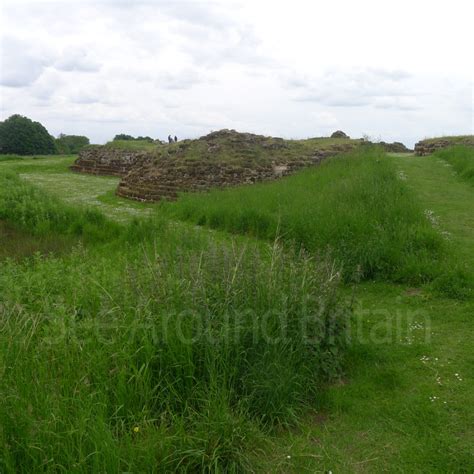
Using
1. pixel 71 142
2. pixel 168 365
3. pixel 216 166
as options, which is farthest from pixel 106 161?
pixel 71 142

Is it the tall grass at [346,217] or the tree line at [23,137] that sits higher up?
the tree line at [23,137]

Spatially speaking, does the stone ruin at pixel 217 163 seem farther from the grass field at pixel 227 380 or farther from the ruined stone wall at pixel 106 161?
the grass field at pixel 227 380

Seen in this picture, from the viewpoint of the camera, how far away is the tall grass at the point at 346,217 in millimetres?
6102

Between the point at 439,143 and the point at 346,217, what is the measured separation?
11583mm

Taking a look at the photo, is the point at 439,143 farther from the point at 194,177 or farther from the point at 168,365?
the point at 168,365

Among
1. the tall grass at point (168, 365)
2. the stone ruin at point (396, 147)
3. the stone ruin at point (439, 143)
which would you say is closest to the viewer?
the tall grass at point (168, 365)

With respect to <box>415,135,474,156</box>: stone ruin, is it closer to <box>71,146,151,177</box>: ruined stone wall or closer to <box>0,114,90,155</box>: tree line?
<box>71,146,151,177</box>: ruined stone wall

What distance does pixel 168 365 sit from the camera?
3.38 metres

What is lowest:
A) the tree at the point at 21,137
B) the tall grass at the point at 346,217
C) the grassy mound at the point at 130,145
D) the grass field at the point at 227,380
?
the grass field at the point at 227,380

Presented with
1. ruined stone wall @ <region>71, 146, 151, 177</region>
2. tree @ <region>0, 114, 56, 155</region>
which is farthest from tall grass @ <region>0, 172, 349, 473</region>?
tree @ <region>0, 114, 56, 155</region>

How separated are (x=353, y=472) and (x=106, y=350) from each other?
5.52 ft

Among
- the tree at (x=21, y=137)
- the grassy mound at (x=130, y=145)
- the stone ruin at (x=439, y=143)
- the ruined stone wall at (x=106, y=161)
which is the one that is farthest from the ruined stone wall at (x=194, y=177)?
the tree at (x=21, y=137)

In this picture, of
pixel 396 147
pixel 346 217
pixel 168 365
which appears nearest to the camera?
pixel 168 365

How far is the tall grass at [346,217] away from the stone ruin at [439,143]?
17.5ft
